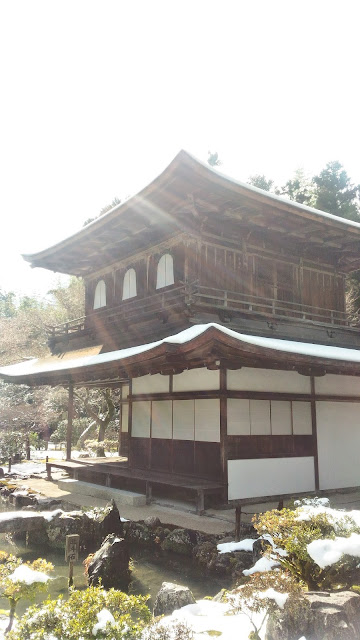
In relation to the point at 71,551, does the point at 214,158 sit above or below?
above

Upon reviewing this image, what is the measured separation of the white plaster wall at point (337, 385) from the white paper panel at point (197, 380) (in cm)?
308

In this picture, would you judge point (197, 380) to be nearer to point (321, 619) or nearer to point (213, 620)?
point (213, 620)

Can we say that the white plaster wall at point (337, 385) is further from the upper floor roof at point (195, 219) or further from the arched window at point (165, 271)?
the arched window at point (165, 271)

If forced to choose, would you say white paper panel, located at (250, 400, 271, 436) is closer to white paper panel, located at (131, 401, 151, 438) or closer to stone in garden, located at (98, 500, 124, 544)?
white paper panel, located at (131, 401, 151, 438)

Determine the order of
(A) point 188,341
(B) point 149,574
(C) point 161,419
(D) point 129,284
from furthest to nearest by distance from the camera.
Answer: (D) point 129,284 < (C) point 161,419 < (A) point 188,341 < (B) point 149,574

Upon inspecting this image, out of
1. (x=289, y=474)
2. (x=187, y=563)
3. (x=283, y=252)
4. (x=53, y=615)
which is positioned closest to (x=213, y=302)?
(x=283, y=252)

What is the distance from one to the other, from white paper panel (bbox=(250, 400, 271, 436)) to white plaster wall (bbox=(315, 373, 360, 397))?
1.81 m

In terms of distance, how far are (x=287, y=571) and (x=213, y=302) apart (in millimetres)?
8134

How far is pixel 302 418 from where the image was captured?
11.8 m

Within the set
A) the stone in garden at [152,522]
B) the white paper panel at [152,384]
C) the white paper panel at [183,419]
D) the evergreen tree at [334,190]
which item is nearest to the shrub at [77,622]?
the stone in garden at [152,522]

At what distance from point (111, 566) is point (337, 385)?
7.88m

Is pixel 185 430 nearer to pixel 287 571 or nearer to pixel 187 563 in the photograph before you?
pixel 187 563

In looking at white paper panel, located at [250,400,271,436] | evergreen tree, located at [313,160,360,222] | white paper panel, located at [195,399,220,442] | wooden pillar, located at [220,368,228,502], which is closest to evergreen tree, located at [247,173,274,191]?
evergreen tree, located at [313,160,360,222]

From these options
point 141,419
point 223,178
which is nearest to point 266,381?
point 141,419
